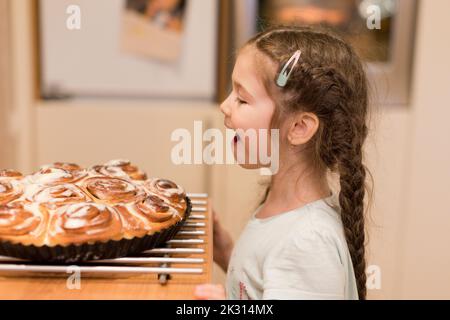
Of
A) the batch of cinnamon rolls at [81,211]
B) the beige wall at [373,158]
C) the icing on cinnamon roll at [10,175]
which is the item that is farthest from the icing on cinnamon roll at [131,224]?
the beige wall at [373,158]

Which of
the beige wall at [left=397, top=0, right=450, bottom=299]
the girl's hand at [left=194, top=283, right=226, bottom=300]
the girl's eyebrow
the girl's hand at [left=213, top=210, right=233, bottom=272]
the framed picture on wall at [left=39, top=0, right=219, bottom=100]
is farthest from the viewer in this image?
the framed picture on wall at [left=39, top=0, right=219, bottom=100]

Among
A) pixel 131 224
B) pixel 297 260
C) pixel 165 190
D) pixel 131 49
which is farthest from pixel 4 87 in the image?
pixel 297 260

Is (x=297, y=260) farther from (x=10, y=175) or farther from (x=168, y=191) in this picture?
(x=10, y=175)

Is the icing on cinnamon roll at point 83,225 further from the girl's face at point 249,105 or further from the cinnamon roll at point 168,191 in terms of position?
the girl's face at point 249,105

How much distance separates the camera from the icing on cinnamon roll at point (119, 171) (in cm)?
90

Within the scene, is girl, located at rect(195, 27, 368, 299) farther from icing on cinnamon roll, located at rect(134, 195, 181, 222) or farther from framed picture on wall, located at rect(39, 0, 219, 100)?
framed picture on wall, located at rect(39, 0, 219, 100)

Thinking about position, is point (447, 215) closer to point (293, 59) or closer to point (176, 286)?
point (293, 59)

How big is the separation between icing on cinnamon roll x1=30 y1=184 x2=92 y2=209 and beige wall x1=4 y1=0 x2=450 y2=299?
3.69 ft

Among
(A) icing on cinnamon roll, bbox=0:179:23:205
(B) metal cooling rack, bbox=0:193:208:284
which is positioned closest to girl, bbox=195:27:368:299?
(B) metal cooling rack, bbox=0:193:208:284

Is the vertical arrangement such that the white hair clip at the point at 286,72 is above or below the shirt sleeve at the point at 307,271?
above

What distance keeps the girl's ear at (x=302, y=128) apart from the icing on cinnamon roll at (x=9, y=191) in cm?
44

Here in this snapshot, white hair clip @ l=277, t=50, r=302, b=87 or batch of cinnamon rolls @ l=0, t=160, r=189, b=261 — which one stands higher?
white hair clip @ l=277, t=50, r=302, b=87

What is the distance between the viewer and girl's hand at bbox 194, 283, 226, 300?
649mm

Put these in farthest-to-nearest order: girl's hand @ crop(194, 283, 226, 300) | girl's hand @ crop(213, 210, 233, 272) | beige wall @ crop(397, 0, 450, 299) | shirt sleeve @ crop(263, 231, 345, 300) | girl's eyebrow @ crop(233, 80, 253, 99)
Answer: beige wall @ crop(397, 0, 450, 299) < girl's hand @ crop(213, 210, 233, 272) < girl's eyebrow @ crop(233, 80, 253, 99) < shirt sleeve @ crop(263, 231, 345, 300) < girl's hand @ crop(194, 283, 226, 300)
